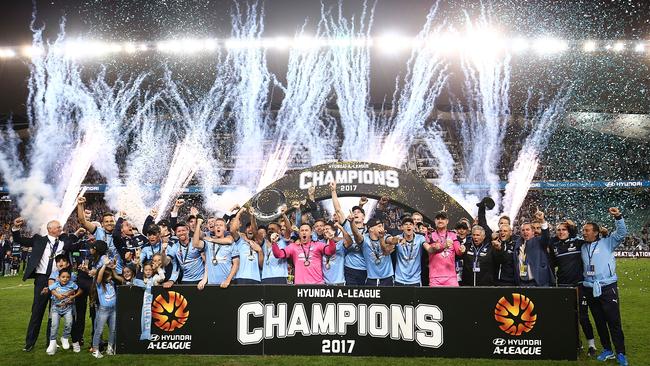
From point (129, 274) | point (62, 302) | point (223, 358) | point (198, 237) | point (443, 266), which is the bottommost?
point (223, 358)

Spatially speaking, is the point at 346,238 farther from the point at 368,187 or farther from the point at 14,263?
the point at 14,263

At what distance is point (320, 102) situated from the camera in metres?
36.8

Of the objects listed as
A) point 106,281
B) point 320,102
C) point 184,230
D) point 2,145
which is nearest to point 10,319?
point 106,281

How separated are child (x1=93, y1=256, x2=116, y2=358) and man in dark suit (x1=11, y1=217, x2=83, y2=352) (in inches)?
38.2

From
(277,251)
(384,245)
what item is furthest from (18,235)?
(384,245)

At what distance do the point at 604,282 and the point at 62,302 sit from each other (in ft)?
26.1

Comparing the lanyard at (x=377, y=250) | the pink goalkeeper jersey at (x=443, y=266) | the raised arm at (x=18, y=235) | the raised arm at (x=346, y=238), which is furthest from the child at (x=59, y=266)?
the pink goalkeeper jersey at (x=443, y=266)

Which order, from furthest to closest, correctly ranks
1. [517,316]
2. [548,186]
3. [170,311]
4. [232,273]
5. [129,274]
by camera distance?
[548,186]
[129,274]
[232,273]
[170,311]
[517,316]

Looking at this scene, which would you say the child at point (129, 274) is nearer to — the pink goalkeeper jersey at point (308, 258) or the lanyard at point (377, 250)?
the pink goalkeeper jersey at point (308, 258)

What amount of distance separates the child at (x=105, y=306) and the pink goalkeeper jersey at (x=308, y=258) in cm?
254

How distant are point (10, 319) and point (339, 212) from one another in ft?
26.3

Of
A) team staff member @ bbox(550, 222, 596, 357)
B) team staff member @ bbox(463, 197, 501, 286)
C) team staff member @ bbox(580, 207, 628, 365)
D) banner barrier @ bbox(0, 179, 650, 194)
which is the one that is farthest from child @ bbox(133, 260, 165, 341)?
banner barrier @ bbox(0, 179, 650, 194)

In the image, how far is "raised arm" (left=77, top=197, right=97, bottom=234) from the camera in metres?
8.23

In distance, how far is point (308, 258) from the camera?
8.05 m
